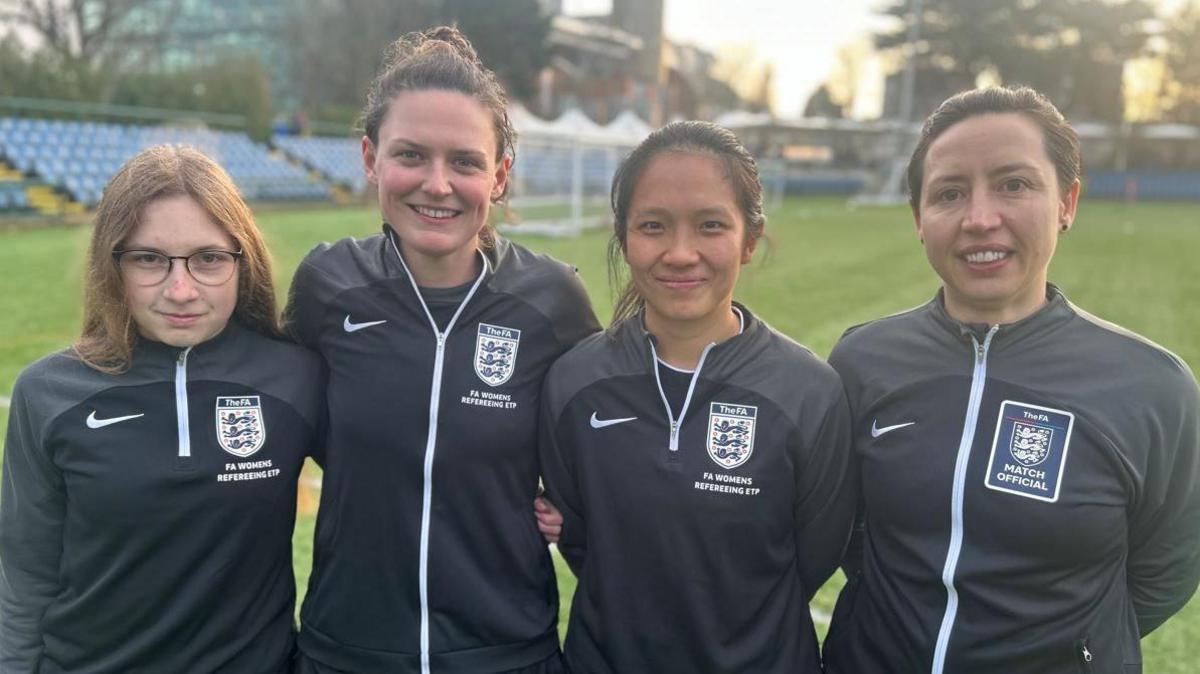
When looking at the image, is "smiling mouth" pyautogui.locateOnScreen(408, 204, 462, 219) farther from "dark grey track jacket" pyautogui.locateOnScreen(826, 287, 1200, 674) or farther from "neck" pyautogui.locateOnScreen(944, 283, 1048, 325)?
"neck" pyautogui.locateOnScreen(944, 283, 1048, 325)

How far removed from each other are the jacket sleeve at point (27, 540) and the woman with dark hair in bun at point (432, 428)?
1.89 ft

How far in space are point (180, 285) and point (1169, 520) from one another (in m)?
2.27

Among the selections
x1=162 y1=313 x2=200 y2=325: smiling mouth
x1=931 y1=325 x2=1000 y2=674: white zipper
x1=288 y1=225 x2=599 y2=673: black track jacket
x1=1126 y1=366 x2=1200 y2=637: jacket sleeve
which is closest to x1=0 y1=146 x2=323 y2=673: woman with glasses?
x1=162 y1=313 x2=200 y2=325: smiling mouth

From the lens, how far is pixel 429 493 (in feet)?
6.91

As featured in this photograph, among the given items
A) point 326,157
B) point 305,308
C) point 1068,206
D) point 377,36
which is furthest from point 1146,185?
point 305,308

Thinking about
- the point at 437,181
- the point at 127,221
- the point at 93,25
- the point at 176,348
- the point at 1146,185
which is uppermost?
the point at 93,25

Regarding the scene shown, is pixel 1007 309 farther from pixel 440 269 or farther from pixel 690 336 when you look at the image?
pixel 440 269

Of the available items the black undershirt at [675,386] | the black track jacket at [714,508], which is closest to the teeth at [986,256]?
the black track jacket at [714,508]

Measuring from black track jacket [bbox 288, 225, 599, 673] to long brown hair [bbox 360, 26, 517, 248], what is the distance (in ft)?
1.17

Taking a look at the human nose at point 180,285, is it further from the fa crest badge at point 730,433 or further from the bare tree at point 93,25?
the bare tree at point 93,25

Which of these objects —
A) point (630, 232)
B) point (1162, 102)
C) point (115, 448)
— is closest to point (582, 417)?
point (630, 232)

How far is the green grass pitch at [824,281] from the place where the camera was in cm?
388

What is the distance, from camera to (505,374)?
2.21 meters

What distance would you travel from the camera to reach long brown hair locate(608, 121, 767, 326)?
206 centimetres
